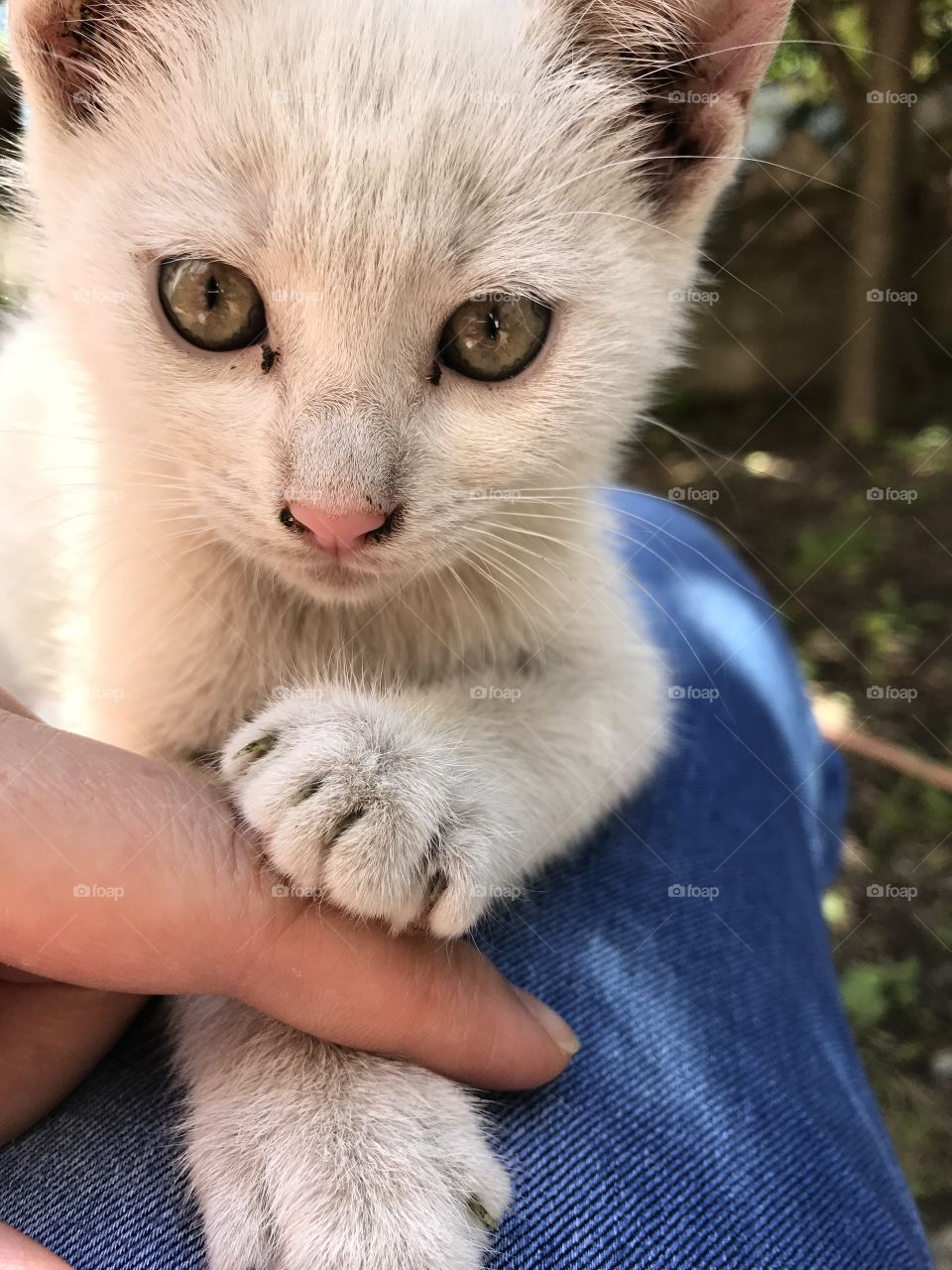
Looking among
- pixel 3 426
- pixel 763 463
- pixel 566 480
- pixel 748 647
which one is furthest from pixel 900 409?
pixel 3 426

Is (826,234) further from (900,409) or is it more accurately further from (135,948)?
(135,948)

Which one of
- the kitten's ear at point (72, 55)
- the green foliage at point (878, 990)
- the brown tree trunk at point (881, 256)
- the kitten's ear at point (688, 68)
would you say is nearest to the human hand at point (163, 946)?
the kitten's ear at point (72, 55)

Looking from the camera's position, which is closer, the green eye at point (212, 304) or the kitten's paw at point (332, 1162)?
the kitten's paw at point (332, 1162)

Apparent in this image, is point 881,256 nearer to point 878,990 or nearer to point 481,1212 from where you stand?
point 878,990

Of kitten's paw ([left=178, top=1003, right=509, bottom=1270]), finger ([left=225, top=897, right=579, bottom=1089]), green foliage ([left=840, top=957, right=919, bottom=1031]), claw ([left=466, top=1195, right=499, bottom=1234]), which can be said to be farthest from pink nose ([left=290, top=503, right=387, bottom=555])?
green foliage ([left=840, top=957, right=919, bottom=1031])

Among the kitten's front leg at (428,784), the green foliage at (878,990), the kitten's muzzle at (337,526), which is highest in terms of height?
the kitten's muzzle at (337,526)

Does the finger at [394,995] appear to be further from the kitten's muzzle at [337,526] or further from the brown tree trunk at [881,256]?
the brown tree trunk at [881,256]

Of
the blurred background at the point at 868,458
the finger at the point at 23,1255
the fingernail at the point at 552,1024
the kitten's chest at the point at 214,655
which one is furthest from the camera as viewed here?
the blurred background at the point at 868,458
